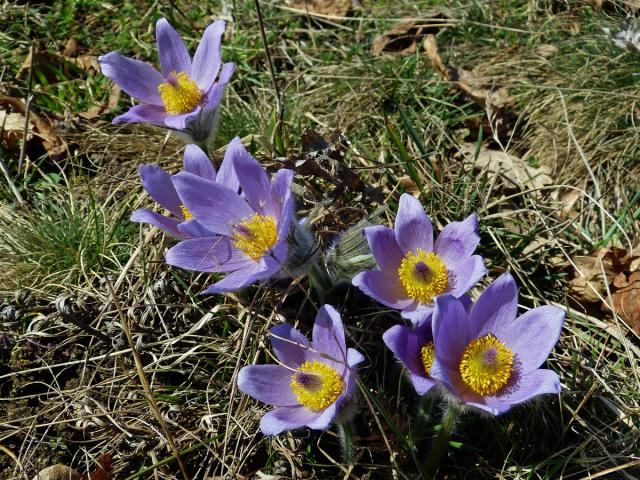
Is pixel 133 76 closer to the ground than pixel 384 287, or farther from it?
farther from it

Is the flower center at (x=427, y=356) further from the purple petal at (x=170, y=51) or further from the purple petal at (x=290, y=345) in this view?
the purple petal at (x=170, y=51)

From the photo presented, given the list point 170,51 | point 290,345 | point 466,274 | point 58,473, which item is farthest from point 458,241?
point 58,473

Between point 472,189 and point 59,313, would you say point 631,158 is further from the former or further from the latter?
point 59,313

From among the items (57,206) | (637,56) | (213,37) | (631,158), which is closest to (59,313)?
(57,206)

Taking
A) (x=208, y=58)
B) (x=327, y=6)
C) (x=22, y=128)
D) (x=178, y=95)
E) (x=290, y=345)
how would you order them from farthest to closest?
(x=327, y=6), (x=22, y=128), (x=208, y=58), (x=178, y=95), (x=290, y=345)

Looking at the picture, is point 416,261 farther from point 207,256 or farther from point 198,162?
point 198,162

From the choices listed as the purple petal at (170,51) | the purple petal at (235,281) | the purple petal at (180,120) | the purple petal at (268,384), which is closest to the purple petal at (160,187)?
the purple petal at (180,120)

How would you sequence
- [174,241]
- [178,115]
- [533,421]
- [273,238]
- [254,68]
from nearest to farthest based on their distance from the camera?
[273,238] < [533,421] < [178,115] < [174,241] < [254,68]
